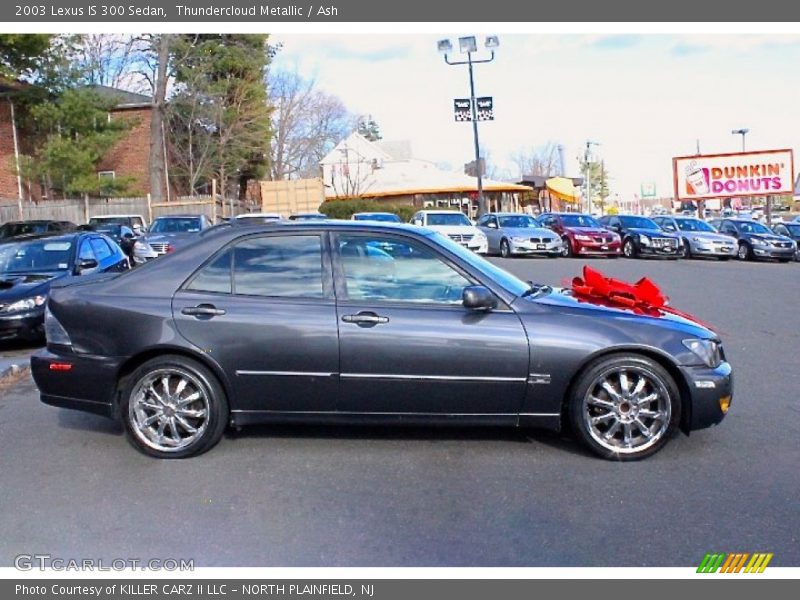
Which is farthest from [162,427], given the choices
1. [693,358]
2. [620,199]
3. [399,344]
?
[620,199]

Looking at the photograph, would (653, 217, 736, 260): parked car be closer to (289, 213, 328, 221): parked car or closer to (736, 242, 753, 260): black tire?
(736, 242, 753, 260): black tire

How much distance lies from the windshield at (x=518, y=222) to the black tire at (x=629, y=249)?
319 cm

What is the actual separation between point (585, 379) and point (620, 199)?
12786cm

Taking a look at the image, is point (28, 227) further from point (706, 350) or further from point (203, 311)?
point (706, 350)

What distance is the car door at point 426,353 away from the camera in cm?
460

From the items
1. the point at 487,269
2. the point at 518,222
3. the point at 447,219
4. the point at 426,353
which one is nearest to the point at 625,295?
the point at 487,269

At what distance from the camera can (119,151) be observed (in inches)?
1502

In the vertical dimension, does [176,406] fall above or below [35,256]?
below

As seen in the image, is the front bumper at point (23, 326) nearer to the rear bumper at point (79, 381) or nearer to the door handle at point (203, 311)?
the rear bumper at point (79, 381)

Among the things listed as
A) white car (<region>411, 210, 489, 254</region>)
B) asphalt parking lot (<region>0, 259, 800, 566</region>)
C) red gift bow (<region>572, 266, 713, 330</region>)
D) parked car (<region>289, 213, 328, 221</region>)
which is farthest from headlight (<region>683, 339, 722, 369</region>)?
white car (<region>411, 210, 489, 254</region>)

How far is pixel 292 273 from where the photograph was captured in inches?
192

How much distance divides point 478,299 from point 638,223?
2259 cm

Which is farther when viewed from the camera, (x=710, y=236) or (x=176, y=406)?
(x=710, y=236)

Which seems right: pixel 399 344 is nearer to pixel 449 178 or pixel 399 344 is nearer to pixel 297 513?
pixel 297 513
